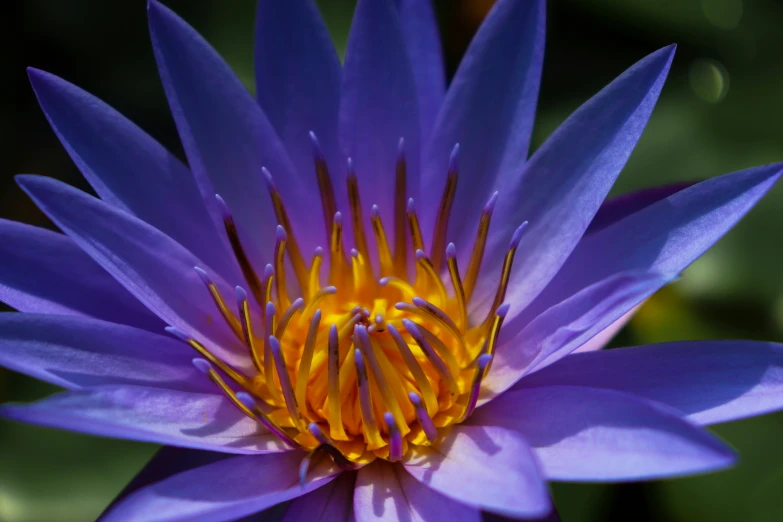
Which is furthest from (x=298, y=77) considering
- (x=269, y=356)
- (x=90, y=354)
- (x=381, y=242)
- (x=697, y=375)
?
(x=697, y=375)

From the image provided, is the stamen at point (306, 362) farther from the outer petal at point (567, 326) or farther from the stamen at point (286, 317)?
→ the outer petal at point (567, 326)

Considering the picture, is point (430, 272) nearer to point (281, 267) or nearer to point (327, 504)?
point (281, 267)

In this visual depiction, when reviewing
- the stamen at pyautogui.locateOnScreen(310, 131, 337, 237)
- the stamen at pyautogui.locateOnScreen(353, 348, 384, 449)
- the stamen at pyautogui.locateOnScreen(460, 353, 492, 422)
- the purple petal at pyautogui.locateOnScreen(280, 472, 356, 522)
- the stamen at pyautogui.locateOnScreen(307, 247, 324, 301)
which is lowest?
the purple petal at pyautogui.locateOnScreen(280, 472, 356, 522)

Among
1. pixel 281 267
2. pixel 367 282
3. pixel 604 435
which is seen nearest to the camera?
pixel 604 435

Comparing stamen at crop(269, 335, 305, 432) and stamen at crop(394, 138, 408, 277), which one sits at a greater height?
stamen at crop(394, 138, 408, 277)

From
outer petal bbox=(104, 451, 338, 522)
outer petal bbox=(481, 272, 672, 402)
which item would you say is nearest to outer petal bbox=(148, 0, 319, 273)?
→ outer petal bbox=(104, 451, 338, 522)

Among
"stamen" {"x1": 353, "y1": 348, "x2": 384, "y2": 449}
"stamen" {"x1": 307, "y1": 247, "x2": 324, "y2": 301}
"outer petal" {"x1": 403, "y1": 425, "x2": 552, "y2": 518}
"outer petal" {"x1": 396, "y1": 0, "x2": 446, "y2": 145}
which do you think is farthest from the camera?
"outer petal" {"x1": 396, "y1": 0, "x2": 446, "y2": 145}

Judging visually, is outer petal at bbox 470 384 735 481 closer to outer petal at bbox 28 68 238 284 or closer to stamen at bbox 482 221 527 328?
stamen at bbox 482 221 527 328

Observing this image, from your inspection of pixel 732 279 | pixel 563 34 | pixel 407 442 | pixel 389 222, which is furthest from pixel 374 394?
pixel 563 34
